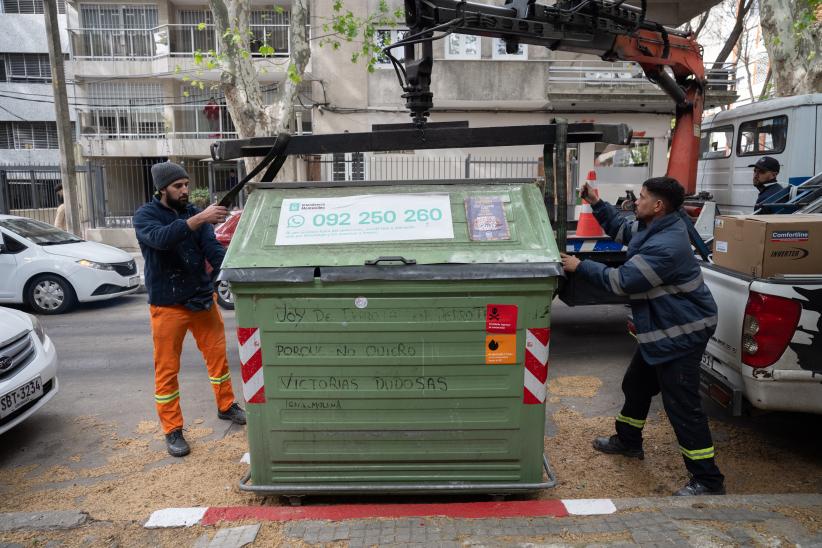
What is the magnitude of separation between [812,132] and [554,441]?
6004mm

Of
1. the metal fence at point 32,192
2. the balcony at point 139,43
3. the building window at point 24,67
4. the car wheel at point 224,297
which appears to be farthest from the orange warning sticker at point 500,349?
the building window at point 24,67

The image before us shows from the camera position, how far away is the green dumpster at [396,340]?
2844 mm

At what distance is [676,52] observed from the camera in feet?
24.7

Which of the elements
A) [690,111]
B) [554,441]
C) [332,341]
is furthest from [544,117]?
[332,341]

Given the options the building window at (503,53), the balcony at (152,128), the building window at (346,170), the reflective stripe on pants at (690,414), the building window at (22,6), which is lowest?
the reflective stripe on pants at (690,414)

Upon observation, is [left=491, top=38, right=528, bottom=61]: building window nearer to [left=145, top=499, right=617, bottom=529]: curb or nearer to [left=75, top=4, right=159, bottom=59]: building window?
[left=75, top=4, right=159, bottom=59]: building window

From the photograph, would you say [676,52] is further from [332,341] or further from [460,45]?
[460,45]

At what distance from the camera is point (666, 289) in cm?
318

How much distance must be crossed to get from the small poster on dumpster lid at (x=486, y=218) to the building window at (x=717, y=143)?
23.5 ft

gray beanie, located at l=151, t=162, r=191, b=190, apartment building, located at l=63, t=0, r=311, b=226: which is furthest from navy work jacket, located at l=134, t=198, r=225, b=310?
apartment building, located at l=63, t=0, r=311, b=226

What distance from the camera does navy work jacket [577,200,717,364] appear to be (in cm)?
312

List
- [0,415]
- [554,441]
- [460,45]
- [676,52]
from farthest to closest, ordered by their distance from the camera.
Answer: [460,45] → [676,52] → [554,441] → [0,415]

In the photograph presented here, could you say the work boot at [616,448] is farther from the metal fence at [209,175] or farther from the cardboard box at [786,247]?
the metal fence at [209,175]

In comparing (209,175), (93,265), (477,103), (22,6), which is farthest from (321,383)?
(22,6)
